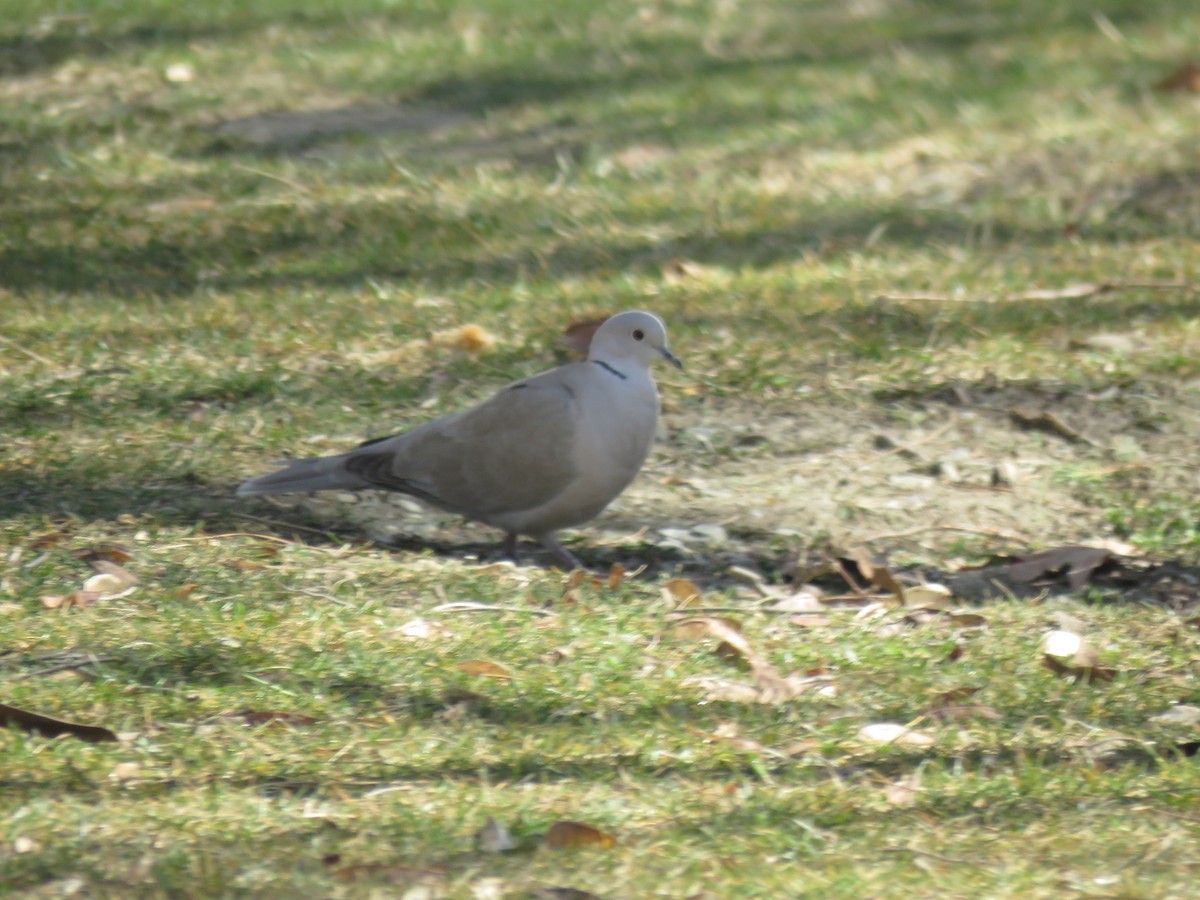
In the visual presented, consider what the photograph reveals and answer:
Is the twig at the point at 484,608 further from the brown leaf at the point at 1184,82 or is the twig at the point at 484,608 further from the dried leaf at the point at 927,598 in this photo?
the brown leaf at the point at 1184,82

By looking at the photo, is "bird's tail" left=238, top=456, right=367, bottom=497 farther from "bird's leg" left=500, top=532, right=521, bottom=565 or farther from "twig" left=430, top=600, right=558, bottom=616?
"twig" left=430, top=600, right=558, bottom=616

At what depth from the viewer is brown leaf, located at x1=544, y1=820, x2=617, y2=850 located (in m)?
2.57

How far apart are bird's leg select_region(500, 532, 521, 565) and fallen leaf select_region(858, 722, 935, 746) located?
3.91ft

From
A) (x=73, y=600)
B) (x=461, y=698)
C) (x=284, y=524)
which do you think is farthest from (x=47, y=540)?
→ (x=461, y=698)

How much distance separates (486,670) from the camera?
3.15 meters

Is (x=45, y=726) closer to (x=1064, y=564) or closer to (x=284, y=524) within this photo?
(x=284, y=524)

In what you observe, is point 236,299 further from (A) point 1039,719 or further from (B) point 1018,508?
(A) point 1039,719

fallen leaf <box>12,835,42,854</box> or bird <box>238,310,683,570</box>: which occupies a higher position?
bird <box>238,310,683,570</box>

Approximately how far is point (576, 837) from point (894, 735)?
719mm

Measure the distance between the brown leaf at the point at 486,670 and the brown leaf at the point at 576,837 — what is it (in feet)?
1.92

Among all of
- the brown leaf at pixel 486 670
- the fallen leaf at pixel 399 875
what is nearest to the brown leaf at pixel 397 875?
the fallen leaf at pixel 399 875

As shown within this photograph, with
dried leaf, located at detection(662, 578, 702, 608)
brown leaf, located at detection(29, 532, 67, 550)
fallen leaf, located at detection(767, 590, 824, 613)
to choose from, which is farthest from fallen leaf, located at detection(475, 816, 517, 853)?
brown leaf, located at detection(29, 532, 67, 550)

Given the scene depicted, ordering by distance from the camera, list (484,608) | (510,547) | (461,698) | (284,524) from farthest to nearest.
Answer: (510,547) → (284,524) → (484,608) → (461,698)

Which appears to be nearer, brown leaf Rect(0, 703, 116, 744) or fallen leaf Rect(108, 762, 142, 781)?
fallen leaf Rect(108, 762, 142, 781)
